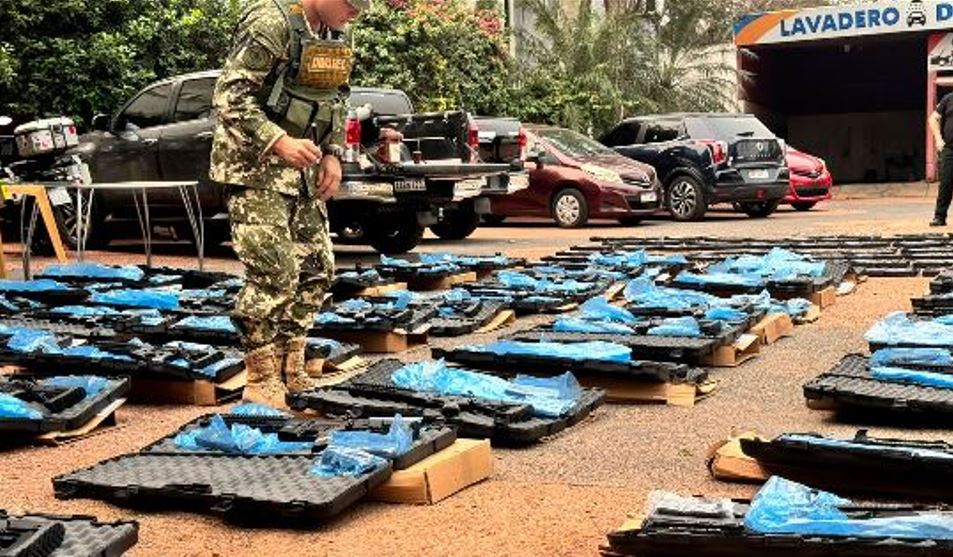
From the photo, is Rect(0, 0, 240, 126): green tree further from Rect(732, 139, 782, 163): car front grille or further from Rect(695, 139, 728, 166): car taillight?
Rect(732, 139, 782, 163): car front grille

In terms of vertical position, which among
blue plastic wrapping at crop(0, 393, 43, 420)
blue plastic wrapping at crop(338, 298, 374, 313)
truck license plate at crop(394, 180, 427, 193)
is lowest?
blue plastic wrapping at crop(338, 298, 374, 313)

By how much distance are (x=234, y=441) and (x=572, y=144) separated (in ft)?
54.8

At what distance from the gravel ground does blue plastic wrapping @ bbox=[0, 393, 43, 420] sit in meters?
0.15

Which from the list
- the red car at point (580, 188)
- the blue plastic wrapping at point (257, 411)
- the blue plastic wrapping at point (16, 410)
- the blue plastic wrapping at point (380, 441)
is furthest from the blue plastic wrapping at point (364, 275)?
the red car at point (580, 188)

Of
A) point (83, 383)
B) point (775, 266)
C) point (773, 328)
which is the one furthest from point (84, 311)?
point (775, 266)

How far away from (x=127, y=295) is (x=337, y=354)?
232 cm

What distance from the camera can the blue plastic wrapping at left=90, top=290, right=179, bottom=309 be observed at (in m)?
9.19

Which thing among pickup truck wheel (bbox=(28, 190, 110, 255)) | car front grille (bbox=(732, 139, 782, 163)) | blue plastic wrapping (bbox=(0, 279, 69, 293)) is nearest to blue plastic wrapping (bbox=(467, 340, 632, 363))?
blue plastic wrapping (bbox=(0, 279, 69, 293))

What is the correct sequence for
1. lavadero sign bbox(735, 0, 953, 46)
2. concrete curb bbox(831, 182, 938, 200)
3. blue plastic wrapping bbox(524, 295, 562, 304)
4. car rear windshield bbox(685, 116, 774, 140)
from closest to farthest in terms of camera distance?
blue plastic wrapping bbox(524, 295, 562, 304) < car rear windshield bbox(685, 116, 774, 140) < concrete curb bbox(831, 182, 938, 200) < lavadero sign bbox(735, 0, 953, 46)

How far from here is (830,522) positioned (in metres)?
3.96

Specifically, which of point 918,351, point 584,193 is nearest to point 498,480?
point 918,351

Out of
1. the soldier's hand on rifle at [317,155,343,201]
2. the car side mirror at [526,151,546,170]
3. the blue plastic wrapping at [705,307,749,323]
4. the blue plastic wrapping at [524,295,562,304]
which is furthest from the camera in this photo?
the car side mirror at [526,151,546,170]

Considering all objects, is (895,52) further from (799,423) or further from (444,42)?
(799,423)

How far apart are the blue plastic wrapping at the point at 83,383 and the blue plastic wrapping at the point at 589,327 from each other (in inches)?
104
